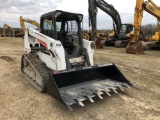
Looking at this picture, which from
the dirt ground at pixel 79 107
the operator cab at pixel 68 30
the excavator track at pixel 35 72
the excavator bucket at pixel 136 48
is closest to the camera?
the dirt ground at pixel 79 107

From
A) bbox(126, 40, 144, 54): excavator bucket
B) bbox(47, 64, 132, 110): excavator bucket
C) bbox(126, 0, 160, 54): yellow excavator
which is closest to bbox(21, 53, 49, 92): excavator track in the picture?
bbox(47, 64, 132, 110): excavator bucket

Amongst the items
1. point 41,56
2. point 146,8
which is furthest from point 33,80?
point 146,8

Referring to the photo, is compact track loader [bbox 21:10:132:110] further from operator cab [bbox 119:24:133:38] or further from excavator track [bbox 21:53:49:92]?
operator cab [bbox 119:24:133:38]

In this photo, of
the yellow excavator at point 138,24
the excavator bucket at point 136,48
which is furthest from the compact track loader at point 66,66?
the yellow excavator at point 138,24

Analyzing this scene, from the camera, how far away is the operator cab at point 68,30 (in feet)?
18.5

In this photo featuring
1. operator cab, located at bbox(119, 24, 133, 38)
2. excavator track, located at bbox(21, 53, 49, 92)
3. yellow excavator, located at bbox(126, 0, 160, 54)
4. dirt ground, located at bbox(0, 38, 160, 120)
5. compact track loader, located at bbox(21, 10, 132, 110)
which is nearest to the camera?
dirt ground, located at bbox(0, 38, 160, 120)

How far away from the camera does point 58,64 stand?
495cm

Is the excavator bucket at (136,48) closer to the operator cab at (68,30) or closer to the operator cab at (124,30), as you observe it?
the operator cab at (124,30)

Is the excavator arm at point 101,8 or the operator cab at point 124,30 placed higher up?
the excavator arm at point 101,8

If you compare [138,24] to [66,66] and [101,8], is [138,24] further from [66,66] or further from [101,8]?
[66,66]

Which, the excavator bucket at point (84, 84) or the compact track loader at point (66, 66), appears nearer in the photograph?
the excavator bucket at point (84, 84)

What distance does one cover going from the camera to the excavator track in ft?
15.7

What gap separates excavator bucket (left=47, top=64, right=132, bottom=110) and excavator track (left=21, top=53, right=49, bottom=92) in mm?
493

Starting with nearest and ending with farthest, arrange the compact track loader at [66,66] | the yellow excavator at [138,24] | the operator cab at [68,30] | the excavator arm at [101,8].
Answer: the compact track loader at [66,66], the operator cab at [68,30], the yellow excavator at [138,24], the excavator arm at [101,8]
